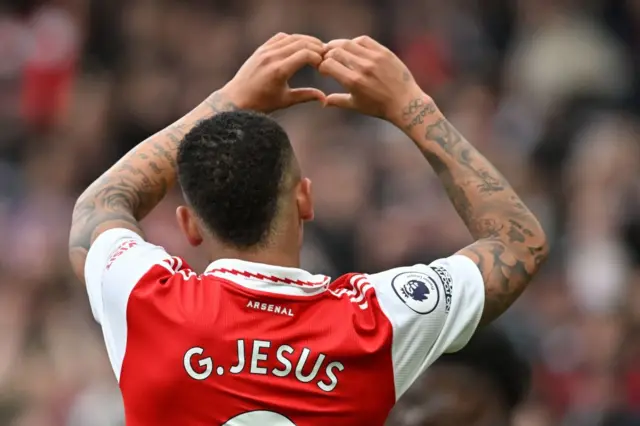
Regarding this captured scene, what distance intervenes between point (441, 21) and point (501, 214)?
803cm

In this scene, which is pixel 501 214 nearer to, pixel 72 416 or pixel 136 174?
pixel 136 174

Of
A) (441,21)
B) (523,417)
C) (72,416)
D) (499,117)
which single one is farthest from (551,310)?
(441,21)

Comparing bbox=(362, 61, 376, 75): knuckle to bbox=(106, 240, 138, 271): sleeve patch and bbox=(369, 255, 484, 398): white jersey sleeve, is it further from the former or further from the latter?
bbox=(106, 240, 138, 271): sleeve patch

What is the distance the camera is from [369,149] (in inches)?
386

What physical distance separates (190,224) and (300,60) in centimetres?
64

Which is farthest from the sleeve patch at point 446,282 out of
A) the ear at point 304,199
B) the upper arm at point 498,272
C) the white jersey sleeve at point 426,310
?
the ear at point 304,199

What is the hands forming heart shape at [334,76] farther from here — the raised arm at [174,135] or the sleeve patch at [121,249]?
the sleeve patch at [121,249]

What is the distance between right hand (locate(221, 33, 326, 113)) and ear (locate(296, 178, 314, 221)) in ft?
1.61

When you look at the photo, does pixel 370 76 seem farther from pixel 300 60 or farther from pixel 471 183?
pixel 471 183

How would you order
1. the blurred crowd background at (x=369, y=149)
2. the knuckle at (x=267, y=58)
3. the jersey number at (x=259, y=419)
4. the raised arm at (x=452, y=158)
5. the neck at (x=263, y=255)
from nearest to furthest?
the jersey number at (x=259, y=419) < the neck at (x=263, y=255) < the raised arm at (x=452, y=158) < the knuckle at (x=267, y=58) < the blurred crowd background at (x=369, y=149)

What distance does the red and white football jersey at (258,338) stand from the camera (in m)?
3.15

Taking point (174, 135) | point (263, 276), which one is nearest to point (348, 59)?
point (174, 135)

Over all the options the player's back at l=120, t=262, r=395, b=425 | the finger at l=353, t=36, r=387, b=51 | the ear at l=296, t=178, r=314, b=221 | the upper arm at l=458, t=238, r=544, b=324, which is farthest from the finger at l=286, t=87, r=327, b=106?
the player's back at l=120, t=262, r=395, b=425

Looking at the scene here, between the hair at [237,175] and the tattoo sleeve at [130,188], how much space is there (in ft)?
1.07
